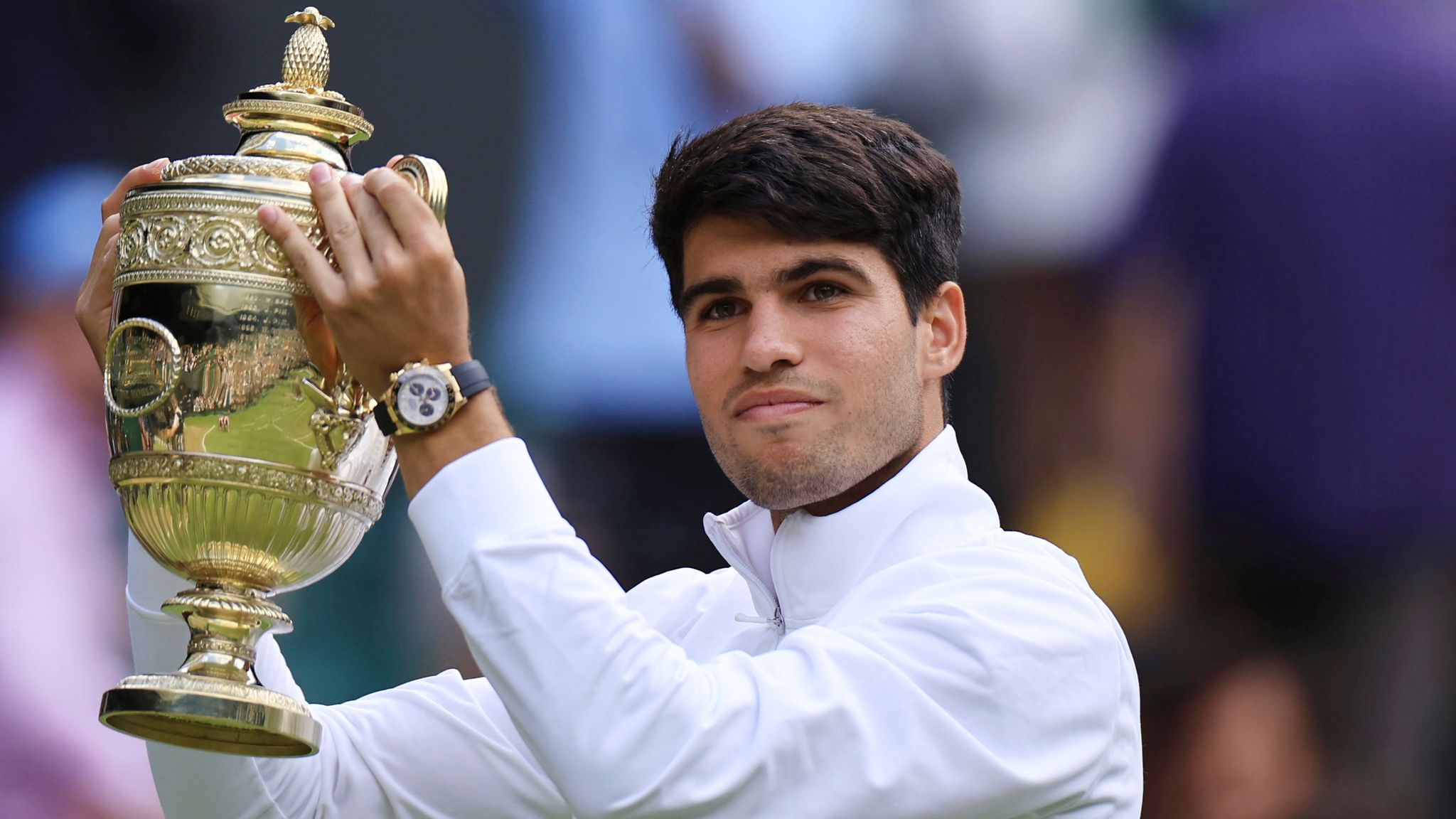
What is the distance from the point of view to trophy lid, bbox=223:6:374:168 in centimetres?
228

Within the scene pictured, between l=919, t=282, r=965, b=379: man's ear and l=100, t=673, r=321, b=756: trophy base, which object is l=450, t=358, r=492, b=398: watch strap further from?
l=919, t=282, r=965, b=379: man's ear

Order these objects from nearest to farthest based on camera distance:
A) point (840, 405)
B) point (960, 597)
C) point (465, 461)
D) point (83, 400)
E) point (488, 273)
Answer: point (465, 461) < point (960, 597) < point (840, 405) < point (83, 400) < point (488, 273)

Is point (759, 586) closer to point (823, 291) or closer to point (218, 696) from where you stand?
point (823, 291)

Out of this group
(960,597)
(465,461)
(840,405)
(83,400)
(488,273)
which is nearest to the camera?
(465,461)

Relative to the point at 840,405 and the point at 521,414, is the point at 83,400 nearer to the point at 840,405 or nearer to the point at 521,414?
the point at 521,414

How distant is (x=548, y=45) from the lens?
213 inches

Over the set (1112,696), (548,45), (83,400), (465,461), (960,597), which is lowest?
(1112,696)

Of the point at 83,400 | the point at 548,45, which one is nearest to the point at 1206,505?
the point at 548,45

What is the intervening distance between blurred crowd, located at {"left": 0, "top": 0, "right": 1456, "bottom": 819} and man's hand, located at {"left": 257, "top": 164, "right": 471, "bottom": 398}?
9.87 ft

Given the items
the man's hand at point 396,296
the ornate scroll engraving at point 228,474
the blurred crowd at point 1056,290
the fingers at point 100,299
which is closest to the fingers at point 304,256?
the man's hand at point 396,296

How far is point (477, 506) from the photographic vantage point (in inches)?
78.9

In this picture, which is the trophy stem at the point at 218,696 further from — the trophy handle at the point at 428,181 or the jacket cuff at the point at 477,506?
the trophy handle at the point at 428,181

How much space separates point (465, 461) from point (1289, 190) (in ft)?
13.0

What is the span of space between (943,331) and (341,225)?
1.16 m
